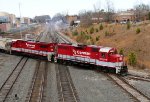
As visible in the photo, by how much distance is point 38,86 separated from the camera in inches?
1062

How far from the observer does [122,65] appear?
3161cm

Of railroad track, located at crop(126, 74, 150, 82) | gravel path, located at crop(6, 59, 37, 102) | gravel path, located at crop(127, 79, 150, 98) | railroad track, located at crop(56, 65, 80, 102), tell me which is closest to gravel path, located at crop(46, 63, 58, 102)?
railroad track, located at crop(56, 65, 80, 102)

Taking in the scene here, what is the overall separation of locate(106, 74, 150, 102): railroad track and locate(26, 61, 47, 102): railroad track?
6949 mm

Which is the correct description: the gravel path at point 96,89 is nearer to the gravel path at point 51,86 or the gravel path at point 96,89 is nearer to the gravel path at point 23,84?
the gravel path at point 51,86

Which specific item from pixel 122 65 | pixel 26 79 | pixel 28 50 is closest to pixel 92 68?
pixel 122 65

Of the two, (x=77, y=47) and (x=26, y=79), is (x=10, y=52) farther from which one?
(x=26, y=79)

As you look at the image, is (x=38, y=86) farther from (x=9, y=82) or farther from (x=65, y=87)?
(x=9, y=82)

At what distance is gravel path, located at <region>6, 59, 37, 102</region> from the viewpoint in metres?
23.5

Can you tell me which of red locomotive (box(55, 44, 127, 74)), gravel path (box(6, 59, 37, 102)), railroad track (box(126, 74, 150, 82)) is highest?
red locomotive (box(55, 44, 127, 74))

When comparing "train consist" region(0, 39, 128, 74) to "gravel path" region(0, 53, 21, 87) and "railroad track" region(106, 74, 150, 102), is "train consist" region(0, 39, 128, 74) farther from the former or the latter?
"gravel path" region(0, 53, 21, 87)

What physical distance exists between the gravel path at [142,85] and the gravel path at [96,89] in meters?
1.76

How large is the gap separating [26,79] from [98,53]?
884 cm

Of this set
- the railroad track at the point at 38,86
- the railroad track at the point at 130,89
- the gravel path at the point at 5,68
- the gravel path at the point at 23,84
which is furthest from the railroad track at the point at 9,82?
the railroad track at the point at 130,89

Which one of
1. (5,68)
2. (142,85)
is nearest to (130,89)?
(142,85)
